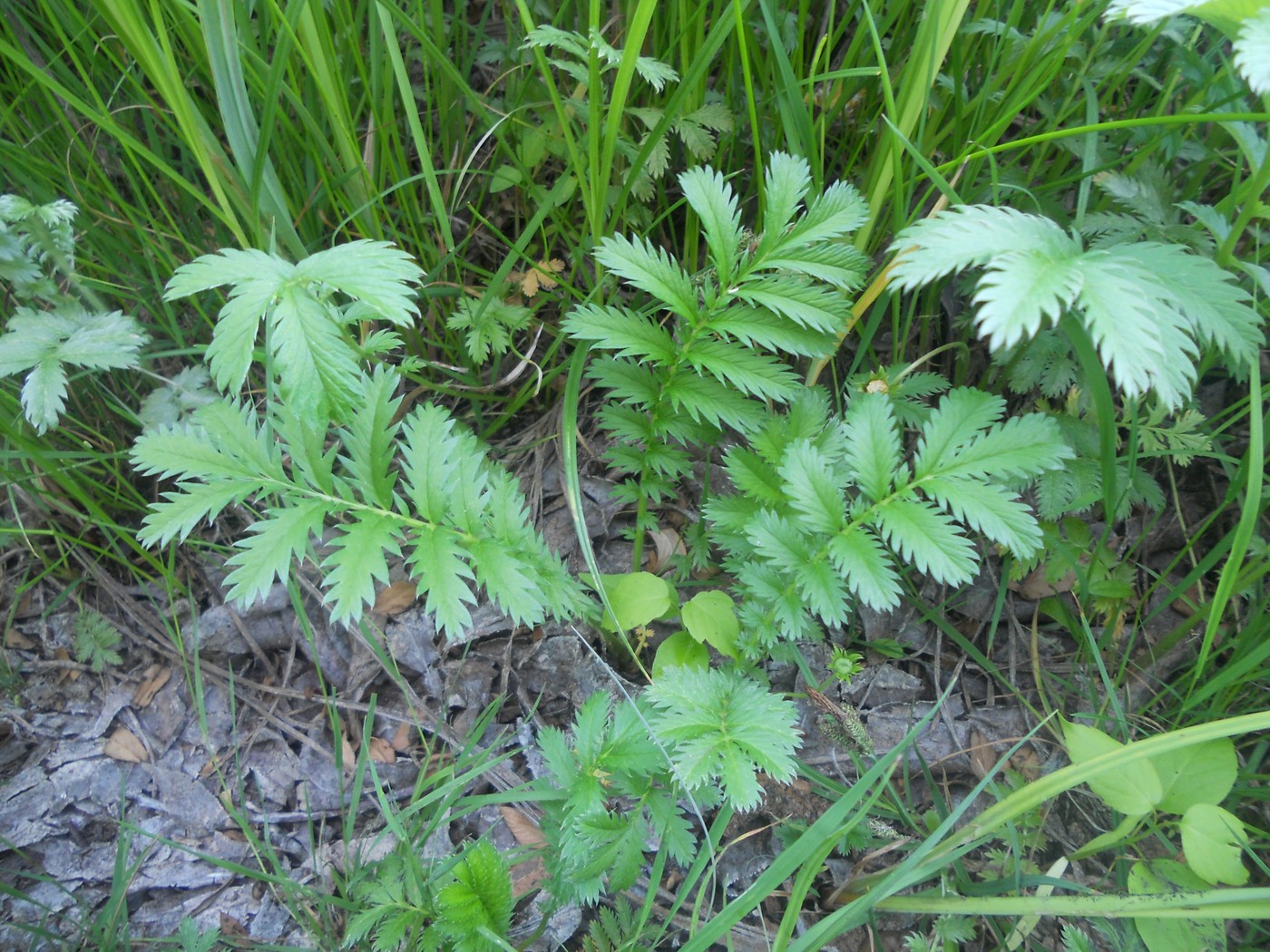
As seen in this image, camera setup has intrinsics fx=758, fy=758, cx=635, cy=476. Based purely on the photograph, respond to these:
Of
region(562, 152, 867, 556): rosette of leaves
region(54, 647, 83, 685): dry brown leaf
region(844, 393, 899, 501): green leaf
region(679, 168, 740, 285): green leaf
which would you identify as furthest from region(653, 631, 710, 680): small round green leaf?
region(54, 647, 83, 685): dry brown leaf

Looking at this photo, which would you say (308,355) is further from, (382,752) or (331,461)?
(382,752)

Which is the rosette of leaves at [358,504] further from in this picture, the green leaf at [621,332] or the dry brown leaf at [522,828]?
the dry brown leaf at [522,828]

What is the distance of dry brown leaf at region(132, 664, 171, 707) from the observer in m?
1.76

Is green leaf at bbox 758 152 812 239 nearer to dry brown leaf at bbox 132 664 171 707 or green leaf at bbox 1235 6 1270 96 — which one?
green leaf at bbox 1235 6 1270 96

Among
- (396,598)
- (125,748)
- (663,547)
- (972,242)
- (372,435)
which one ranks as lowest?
(125,748)

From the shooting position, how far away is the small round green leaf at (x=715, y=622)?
143 cm

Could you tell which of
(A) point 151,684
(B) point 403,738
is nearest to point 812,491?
(B) point 403,738

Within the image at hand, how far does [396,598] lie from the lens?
178cm

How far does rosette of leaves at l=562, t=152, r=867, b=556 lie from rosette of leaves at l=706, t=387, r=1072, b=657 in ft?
0.44

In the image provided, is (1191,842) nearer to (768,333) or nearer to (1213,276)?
(1213,276)

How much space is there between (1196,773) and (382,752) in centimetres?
155

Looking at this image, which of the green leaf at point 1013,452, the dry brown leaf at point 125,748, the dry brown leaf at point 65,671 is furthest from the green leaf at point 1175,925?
the dry brown leaf at point 65,671

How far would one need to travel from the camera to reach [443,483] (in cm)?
127

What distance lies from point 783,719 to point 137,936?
1362mm
